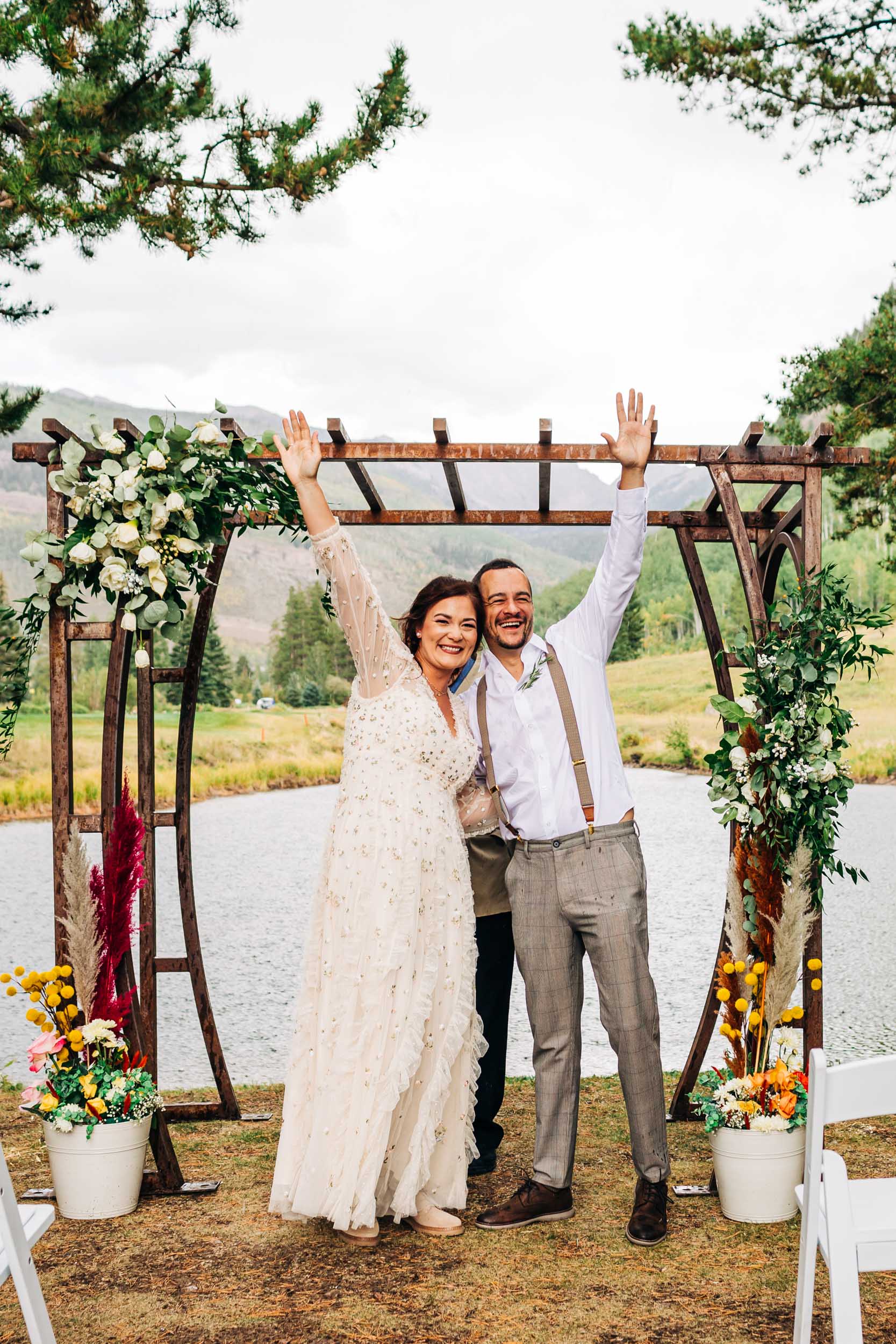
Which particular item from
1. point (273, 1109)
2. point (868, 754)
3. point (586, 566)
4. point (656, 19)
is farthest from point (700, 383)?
point (273, 1109)

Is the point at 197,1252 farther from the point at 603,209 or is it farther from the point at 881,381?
the point at 603,209

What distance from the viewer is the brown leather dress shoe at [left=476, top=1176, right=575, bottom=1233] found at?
369 cm

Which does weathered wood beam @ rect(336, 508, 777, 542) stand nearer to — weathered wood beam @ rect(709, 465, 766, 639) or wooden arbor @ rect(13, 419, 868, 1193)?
wooden arbor @ rect(13, 419, 868, 1193)

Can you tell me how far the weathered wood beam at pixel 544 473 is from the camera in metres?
3.80

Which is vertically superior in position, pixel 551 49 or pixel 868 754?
pixel 551 49

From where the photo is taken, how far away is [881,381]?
801 cm

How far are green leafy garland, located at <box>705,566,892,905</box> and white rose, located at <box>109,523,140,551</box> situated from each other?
1831 mm

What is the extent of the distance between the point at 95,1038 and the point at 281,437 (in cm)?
195

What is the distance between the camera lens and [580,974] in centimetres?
368

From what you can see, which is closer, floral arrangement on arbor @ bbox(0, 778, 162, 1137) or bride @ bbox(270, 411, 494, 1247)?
bride @ bbox(270, 411, 494, 1247)

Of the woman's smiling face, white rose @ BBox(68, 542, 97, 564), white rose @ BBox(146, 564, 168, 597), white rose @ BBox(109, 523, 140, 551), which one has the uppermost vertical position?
white rose @ BBox(109, 523, 140, 551)

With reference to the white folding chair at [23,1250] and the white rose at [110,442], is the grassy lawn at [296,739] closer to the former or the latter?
the white rose at [110,442]

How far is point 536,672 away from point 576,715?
0.17 metres

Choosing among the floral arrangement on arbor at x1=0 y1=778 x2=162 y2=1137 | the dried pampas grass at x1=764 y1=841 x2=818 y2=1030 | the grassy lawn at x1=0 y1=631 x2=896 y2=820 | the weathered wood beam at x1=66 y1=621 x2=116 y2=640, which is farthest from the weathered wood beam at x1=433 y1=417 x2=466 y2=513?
the grassy lawn at x1=0 y1=631 x2=896 y2=820
